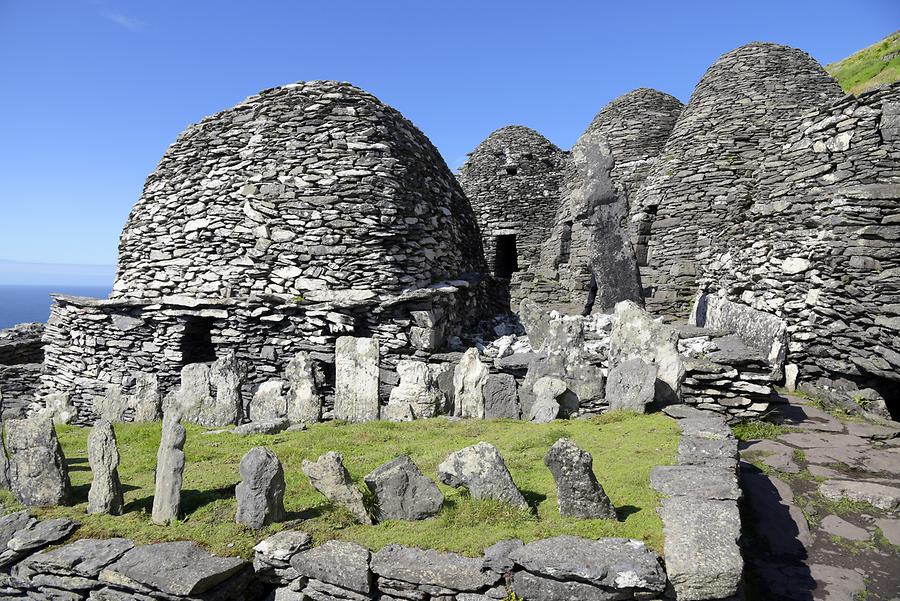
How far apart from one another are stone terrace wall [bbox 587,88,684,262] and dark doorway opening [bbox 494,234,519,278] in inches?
170

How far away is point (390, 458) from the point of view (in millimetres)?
5113

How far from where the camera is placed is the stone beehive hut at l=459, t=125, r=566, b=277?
17.4m

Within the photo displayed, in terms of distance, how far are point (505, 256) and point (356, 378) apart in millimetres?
12460

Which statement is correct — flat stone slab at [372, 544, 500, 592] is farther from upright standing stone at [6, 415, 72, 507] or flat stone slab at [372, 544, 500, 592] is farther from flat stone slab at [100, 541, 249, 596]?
upright standing stone at [6, 415, 72, 507]

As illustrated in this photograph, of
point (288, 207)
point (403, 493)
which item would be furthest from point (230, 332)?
point (403, 493)

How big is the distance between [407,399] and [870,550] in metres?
4.74

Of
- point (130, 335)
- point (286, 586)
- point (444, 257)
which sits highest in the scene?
point (444, 257)

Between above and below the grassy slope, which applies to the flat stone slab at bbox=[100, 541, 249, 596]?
below

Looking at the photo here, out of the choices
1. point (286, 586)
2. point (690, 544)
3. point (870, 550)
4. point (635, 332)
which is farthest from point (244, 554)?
point (635, 332)

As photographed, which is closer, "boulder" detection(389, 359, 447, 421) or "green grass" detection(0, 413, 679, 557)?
"green grass" detection(0, 413, 679, 557)

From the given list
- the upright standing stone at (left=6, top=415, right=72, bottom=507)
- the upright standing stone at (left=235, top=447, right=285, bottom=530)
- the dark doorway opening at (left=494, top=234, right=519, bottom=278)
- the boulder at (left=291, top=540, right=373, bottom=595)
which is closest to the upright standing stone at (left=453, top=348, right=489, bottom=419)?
the upright standing stone at (left=235, top=447, right=285, bottom=530)

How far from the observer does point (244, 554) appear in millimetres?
3574

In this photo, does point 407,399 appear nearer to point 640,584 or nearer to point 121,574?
point 121,574

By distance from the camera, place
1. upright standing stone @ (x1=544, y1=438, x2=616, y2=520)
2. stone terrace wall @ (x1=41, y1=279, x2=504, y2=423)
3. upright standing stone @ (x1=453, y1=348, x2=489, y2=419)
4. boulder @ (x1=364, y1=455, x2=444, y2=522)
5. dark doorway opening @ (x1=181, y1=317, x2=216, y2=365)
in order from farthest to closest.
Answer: dark doorway opening @ (x1=181, y1=317, x2=216, y2=365)
stone terrace wall @ (x1=41, y1=279, x2=504, y2=423)
upright standing stone @ (x1=453, y1=348, x2=489, y2=419)
boulder @ (x1=364, y1=455, x2=444, y2=522)
upright standing stone @ (x1=544, y1=438, x2=616, y2=520)
